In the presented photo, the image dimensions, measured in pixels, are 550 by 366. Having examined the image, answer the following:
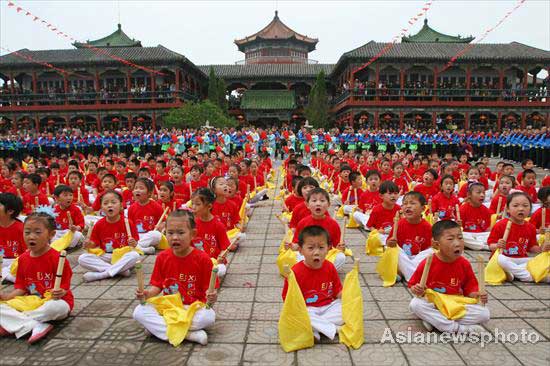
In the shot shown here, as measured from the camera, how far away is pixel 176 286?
398 centimetres

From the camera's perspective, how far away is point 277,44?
46438 mm

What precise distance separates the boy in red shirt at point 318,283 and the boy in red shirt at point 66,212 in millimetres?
4092

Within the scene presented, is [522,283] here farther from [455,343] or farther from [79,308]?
[79,308]

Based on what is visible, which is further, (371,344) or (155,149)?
(155,149)

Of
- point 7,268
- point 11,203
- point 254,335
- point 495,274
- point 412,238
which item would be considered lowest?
point 254,335

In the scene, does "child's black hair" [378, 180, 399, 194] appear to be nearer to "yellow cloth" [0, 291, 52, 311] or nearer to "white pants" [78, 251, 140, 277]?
"white pants" [78, 251, 140, 277]

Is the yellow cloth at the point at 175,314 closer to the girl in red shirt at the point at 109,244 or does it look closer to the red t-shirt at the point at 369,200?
the girl in red shirt at the point at 109,244

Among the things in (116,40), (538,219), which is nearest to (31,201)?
(538,219)

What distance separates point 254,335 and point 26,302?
2170 mm

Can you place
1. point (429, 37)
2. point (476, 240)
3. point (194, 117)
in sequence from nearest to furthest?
point (476, 240) → point (194, 117) → point (429, 37)

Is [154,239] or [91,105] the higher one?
[91,105]

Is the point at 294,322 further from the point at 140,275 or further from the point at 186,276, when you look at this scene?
the point at 140,275

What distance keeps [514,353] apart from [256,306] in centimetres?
246

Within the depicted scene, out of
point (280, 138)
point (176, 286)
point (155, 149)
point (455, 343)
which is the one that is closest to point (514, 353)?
point (455, 343)
